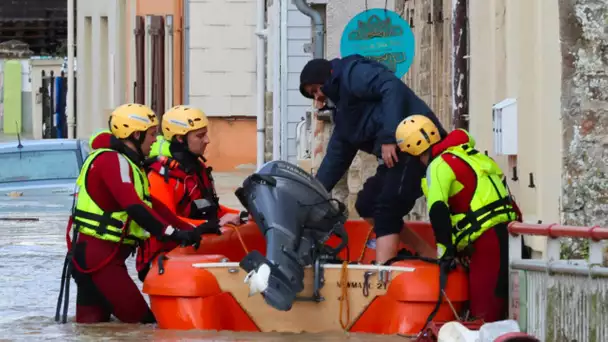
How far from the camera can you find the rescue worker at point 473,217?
10469 millimetres

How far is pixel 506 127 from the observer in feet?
41.2

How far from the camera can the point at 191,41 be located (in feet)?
113

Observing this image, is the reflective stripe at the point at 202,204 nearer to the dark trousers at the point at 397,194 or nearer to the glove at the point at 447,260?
the dark trousers at the point at 397,194

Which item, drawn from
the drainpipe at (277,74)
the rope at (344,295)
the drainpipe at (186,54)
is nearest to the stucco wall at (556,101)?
the rope at (344,295)

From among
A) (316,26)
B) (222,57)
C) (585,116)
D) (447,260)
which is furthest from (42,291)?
(222,57)

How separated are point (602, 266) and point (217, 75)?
25.8 m

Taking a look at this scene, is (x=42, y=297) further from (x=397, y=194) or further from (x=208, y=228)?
(x=397, y=194)

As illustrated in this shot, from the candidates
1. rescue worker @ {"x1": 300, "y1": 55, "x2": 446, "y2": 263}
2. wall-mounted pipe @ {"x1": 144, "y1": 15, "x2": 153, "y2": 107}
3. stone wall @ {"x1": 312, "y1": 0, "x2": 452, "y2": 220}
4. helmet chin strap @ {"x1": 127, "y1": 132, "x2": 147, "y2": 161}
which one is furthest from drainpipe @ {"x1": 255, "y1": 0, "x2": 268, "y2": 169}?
helmet chin strap @ {"x1": 127, "y1": 132, "x2": 147, "y2": 161}

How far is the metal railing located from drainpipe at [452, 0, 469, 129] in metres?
5.92

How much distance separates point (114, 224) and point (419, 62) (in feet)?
29.5

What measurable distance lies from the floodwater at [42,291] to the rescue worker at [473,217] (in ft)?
1.82

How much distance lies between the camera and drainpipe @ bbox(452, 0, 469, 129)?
15609 mm

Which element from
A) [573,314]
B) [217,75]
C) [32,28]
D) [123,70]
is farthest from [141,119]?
[32,28]

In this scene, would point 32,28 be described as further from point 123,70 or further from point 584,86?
point 584,86
